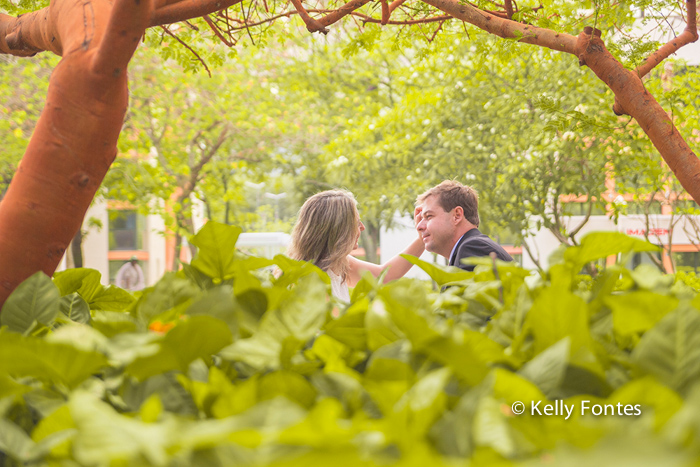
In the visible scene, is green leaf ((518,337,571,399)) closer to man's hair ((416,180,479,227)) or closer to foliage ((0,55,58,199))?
man's hair ((416,180,479,227))

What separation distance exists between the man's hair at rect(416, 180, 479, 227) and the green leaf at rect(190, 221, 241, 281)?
12.7 ft

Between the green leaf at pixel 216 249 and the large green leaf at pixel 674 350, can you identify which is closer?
the large green leaf at pixel 674 350

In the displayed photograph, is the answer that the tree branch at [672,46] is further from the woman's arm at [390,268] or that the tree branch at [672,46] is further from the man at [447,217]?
the woman's arm at [390,268]

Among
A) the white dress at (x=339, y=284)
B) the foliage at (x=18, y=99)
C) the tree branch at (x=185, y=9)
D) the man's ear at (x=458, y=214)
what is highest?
the foliage at (x=18, y=99)

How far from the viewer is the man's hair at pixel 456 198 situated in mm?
4844

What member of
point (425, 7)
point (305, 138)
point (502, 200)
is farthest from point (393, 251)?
point (425, 7)

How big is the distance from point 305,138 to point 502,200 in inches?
244

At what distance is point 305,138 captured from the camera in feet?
50.3

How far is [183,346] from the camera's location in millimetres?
745

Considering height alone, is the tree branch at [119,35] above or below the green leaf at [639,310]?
above

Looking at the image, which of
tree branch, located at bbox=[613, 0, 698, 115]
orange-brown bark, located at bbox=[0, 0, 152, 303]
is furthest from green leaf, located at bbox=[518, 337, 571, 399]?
tree branch, located at bbox=[613, 0, 698, 115]

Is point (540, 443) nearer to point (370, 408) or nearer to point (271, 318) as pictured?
point (370, 408)

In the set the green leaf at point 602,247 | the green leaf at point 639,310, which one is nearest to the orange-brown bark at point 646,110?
the green leaf at point 602,247

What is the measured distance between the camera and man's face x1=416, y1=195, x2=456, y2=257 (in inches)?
191
